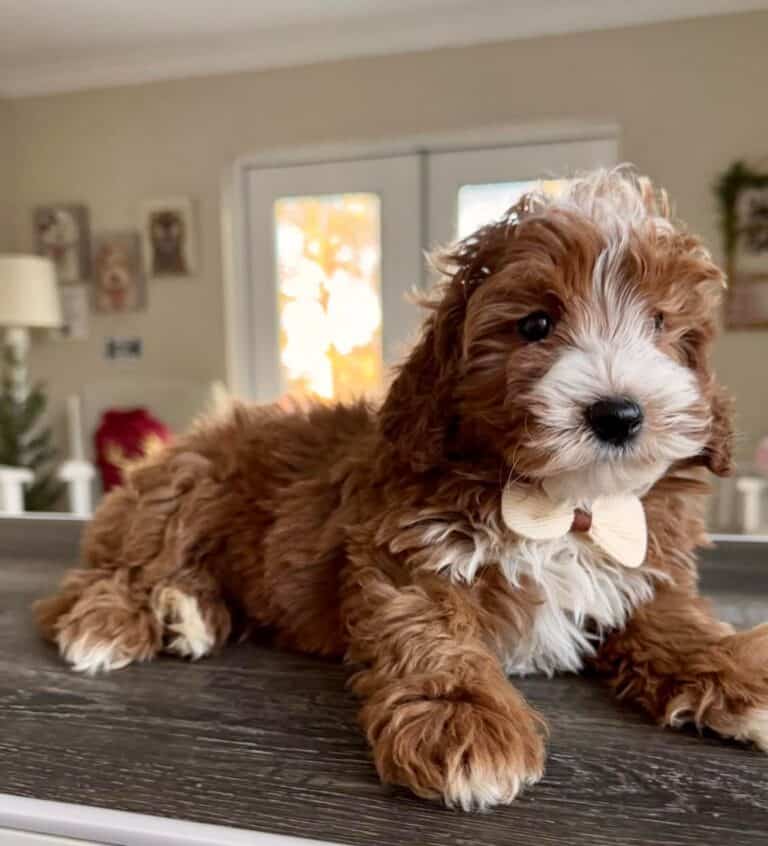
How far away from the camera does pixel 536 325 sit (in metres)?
0.74

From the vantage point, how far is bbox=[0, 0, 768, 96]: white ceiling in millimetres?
3219

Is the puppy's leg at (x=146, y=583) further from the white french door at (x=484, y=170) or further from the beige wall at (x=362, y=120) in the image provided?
the beige wall at (x=362, y=120)

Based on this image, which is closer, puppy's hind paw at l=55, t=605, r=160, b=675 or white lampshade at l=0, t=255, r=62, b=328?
puppy's hind paw at l=55, t=605, r=160, b=675

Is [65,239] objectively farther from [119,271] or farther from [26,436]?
[26,436]

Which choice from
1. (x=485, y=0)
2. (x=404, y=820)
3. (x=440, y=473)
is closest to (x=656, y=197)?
(x=440, y=473)

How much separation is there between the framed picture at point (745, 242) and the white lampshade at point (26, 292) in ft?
9.67

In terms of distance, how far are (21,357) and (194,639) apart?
3.29 meters

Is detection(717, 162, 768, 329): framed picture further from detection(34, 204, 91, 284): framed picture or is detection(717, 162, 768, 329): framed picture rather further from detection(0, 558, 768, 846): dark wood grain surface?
detection(34, 204, 91, 284): framed picture

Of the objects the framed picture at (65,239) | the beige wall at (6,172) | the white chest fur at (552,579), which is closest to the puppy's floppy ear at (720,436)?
the white chest fur at (552,579)

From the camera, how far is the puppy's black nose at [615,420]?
2.15 ft

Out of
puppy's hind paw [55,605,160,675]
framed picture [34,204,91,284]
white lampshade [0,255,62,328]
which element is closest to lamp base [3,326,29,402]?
white lampshade [0,255,62,328]

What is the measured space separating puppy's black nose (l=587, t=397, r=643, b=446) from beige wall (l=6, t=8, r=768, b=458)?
2.74 metres

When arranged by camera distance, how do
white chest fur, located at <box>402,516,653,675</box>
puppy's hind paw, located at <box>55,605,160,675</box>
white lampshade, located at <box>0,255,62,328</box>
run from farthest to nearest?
white lampshade, located at <box>0,255,62,328</box> → puppy's hind paw, located at <box>55,605,160,675</box> → white chest fur, located at <box>402,516,653,675</box>

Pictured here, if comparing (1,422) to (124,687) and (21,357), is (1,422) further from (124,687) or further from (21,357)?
(124,687)
